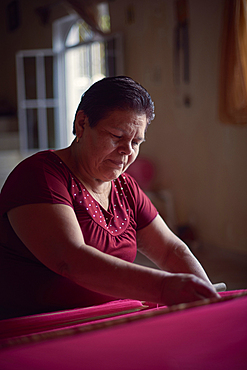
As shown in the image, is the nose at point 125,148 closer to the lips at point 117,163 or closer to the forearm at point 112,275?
the lips at point 117,163

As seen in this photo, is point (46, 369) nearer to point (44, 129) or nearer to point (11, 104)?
point (44, 129)

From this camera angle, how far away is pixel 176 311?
0.66m

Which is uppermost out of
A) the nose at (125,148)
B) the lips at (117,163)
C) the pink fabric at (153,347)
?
the nose at (125,148)

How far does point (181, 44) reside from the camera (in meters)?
3.88

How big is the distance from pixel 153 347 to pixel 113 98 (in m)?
0.64

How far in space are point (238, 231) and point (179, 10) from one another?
85.4 inches

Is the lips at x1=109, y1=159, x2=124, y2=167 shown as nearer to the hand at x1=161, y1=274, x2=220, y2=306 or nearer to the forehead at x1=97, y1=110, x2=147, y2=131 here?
the forehead at x1=97, y1=110, x2=147, y2=131

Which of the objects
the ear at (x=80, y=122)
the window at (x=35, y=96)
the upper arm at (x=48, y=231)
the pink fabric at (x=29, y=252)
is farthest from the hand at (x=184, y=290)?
the window at (x=35, y=96)

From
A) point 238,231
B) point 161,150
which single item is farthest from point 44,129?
point 238,231

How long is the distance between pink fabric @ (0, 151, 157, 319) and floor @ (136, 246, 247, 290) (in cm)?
193

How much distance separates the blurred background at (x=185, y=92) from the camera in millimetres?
3314

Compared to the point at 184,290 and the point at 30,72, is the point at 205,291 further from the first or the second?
the point at 30,72

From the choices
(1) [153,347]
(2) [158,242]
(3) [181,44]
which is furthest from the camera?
(3) [181,44]

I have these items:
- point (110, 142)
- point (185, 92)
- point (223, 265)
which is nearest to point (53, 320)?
point (110, 142)
